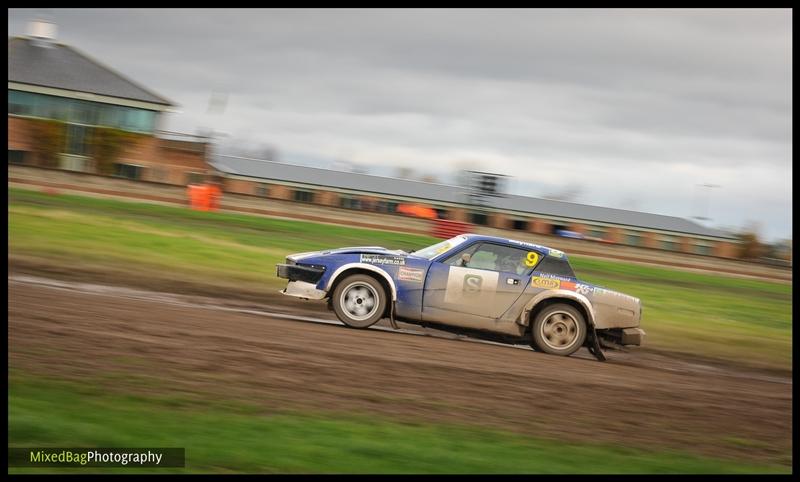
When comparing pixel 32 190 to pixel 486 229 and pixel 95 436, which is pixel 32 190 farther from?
pixel 95 436

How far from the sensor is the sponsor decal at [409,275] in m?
11.6

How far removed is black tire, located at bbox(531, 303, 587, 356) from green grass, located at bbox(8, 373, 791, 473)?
461 centimetres

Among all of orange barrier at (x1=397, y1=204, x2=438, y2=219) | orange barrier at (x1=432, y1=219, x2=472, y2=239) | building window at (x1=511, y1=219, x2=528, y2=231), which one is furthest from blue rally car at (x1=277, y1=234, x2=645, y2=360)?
building window at (x1=511, y1=219, x2=528, y2=231)

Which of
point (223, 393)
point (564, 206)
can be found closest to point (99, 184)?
point (223, 393)

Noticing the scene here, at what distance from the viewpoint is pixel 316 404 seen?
7539 mm

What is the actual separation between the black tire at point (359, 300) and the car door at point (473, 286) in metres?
0.61

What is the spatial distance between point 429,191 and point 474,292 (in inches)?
2116

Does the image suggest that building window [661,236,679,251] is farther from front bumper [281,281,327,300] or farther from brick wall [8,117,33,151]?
front bumper [281,281,327,300]

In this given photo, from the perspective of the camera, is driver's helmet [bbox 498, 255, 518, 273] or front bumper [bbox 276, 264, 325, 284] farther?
driver's helmet [bbox 498, 255, 518, 273]

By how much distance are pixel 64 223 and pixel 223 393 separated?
15.6 meters

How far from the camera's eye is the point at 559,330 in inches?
470

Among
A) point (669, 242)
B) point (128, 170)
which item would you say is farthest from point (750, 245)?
point (128, 170)

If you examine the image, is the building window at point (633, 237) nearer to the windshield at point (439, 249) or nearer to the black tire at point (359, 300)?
the windshield at point (439, 249)

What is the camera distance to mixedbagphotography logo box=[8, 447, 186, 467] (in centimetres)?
552
